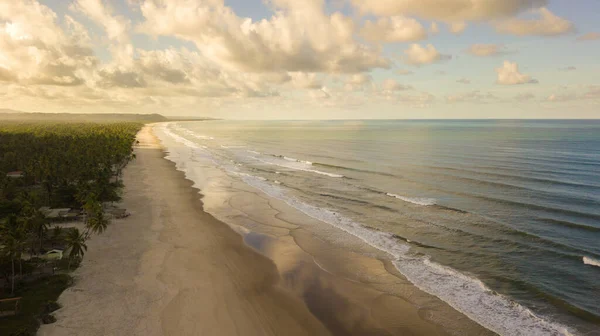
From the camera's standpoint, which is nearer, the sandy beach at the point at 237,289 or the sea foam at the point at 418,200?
the sandy beach at the point at 237,289

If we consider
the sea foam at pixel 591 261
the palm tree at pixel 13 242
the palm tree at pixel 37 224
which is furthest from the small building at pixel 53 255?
the sea foam at pixel 591 261

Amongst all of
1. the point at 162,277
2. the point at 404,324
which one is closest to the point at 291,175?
the point at 162,277

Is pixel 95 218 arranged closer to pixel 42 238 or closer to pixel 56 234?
pixel 56 234

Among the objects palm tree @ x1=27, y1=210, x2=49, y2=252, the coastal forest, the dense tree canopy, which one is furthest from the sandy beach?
palm tree @ x1=27, y1=210, x2=49, y2=252

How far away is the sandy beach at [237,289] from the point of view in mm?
22922

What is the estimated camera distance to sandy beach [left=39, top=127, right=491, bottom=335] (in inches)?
902

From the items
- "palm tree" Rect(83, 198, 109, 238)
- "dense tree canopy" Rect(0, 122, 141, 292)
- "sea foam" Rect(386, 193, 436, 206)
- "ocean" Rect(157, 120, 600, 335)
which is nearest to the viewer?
"ocean" Rect(157, 120, 600, 335)

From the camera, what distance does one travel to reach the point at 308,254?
112 ft

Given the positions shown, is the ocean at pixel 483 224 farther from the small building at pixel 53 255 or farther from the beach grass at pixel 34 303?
the small building at pixel 53 255

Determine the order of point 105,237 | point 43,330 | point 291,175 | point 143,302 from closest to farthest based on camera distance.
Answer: point 43,330
point 143,302
point 105,237
point 291,175

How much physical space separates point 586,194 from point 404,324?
43.3 meters

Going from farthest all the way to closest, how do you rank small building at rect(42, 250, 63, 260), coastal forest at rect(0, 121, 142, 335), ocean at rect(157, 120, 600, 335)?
small building at rect(42, 250, 63, 260)
ocean at rect(157, 120, 600, 335)
coastal forest at rect(0, 121, 142, 335)

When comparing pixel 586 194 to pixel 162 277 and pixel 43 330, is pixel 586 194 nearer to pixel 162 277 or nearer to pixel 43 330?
pixel 162 277

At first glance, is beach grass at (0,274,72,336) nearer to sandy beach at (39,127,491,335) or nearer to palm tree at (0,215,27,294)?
sandy beach at (39,127,491,335)
